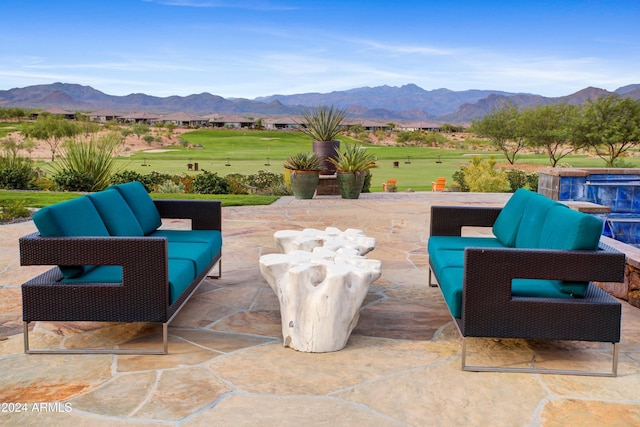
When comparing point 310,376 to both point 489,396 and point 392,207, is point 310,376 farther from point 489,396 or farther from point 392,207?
point 392,207

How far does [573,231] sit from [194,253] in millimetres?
2548

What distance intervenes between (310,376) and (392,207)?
735cm

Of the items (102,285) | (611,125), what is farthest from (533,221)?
(611,125)

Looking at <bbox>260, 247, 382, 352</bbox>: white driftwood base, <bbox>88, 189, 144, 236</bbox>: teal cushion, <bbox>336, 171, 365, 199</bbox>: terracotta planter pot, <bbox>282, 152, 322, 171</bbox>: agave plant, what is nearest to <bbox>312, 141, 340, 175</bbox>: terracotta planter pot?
<bbox>282, 152, 322, 171</bbox>: agave plant

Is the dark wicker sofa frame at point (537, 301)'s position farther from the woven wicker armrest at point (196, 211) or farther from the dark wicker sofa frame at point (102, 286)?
the woven wicker armrest at point (196, 211)

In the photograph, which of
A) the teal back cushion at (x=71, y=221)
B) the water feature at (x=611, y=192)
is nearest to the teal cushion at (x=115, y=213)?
the teal back cushion at (x=71, y=221)

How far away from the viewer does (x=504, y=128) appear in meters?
52.1

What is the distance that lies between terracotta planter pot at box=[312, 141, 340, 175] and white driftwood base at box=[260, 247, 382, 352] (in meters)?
9.18

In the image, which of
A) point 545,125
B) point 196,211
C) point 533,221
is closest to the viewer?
point 533,221

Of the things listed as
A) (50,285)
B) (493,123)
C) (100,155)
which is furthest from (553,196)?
(493,123)

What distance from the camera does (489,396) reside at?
312 centimetres

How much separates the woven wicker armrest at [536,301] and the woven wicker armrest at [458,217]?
189 cm

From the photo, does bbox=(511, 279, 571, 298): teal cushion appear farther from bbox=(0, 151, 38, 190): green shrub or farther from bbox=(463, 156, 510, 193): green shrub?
bbox=(463, 156, 510, 193): green shrub

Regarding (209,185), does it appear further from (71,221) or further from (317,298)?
(317,298)
